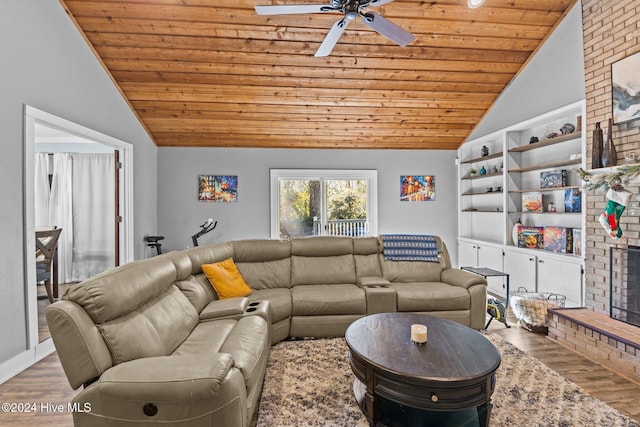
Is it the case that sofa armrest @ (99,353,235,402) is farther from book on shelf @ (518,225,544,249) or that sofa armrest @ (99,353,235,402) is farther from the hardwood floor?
book on shelf @ (518,225,544,249)

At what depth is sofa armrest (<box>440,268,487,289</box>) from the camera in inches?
135

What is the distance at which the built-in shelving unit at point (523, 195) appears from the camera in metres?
3.78

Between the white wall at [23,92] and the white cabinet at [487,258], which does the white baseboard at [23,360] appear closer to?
the white wall at [23,92]

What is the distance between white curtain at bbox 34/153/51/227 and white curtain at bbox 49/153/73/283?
0.23 ft

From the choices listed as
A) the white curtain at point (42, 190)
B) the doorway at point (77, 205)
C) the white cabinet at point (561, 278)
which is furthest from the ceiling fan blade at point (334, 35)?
the white curtain at point (42, 190)

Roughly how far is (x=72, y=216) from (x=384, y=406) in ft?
19.0

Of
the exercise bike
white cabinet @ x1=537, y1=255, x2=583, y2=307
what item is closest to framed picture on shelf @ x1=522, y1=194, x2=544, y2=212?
white cabinet @ x1=537, y1=255, x2=583, y2=307

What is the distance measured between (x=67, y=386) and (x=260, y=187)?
389 centimetres

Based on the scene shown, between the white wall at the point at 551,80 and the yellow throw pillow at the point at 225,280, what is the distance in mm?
4170

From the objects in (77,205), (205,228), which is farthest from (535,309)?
(77,205)

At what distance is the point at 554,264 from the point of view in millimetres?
3859

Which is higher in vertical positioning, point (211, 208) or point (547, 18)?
point (547, 18)

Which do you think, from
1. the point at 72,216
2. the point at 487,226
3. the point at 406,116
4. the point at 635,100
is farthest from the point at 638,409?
the point at 72,216

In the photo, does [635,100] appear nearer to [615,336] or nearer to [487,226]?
[615,336]
